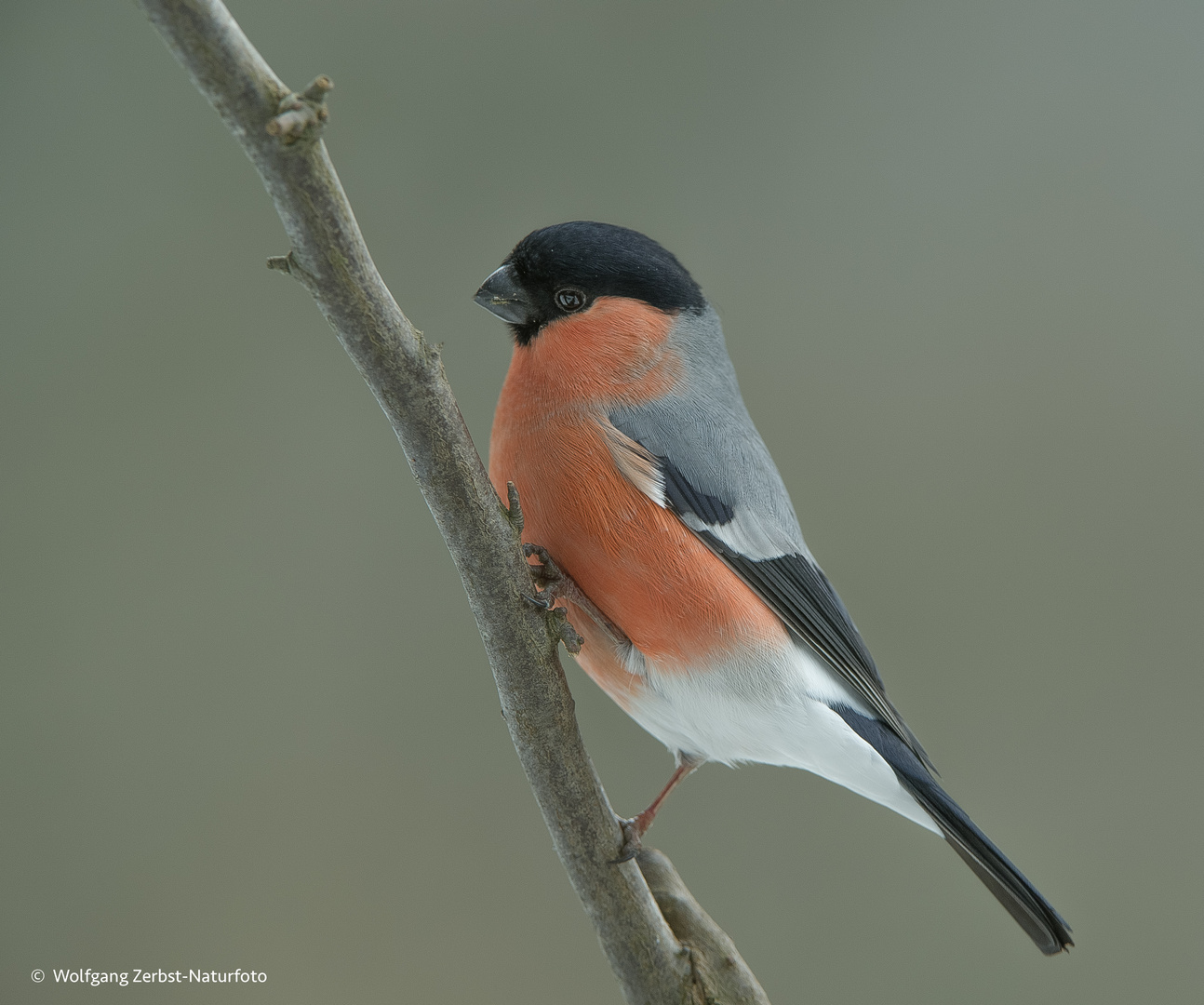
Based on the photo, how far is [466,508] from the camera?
1.01 metres

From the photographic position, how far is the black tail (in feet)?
4.12

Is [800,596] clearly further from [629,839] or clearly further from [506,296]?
[506,296]

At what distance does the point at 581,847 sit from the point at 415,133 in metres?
1.97

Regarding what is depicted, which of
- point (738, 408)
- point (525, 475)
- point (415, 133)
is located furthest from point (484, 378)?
point (525, 475)

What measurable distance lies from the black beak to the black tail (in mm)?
784

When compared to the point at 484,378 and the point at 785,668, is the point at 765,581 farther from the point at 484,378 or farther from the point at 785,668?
the point at 484,378

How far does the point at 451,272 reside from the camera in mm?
2436

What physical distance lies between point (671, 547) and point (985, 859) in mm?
592

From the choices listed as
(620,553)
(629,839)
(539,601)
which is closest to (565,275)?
(620,553)

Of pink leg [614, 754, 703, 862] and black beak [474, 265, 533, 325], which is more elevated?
black beak [474, 265, 533, 325]

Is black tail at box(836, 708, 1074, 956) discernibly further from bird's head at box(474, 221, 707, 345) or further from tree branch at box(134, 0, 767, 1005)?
bird's head at box(474, 221, 707, 345)

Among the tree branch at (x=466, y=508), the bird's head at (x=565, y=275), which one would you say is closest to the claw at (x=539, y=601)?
the tree branch at (x=466, y=508)

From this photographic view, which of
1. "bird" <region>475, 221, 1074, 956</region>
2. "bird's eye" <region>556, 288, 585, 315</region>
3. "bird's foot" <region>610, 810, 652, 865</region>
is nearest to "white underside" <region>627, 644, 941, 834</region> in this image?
"bird" <region>475, 221, 1074, 956</region>

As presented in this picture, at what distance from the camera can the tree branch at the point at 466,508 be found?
2.56 ft
